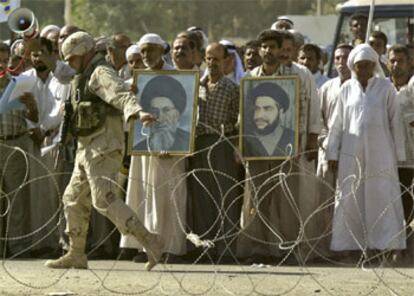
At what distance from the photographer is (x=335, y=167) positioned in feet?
46.0

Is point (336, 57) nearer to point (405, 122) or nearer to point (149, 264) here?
point (405, 122)

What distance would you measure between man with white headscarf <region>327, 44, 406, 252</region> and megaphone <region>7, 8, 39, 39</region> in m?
2.73

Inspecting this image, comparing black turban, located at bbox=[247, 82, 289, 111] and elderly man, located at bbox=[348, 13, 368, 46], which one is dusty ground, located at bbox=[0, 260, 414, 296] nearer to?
black turban, located at bbox=[247, 82, 289, 111]

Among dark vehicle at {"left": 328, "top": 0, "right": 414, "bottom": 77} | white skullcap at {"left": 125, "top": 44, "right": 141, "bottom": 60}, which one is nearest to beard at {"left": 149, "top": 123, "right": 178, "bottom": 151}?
white skullcap at {"left": 125, "top": 44, "right": 141, "bottom": 60}

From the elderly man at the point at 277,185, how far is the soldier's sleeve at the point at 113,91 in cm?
170

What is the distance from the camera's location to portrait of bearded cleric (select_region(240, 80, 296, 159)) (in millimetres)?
13461

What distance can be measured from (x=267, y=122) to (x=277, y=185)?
1.81 ft

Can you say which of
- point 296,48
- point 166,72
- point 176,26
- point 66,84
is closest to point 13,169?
point 66,84

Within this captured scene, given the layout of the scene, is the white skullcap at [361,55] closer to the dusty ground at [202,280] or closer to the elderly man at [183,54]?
the elderly man at [183,54]

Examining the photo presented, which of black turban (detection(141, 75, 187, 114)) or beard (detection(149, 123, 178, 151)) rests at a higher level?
black turban (detection(141, 75, 187, 114))

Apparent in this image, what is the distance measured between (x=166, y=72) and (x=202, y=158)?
0.84m

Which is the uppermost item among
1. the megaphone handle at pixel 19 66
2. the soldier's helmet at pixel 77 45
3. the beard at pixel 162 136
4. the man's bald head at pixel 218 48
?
the soldier's helmet at pixel 77 45

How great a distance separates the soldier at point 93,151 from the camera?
1255cm

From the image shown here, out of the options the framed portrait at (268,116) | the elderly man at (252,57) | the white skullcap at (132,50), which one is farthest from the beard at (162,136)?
the elderly man at (252,57)
